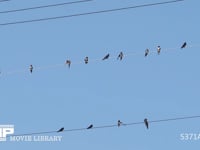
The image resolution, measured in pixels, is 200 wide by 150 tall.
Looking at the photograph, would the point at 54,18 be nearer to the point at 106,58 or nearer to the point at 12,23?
the point at 12,23

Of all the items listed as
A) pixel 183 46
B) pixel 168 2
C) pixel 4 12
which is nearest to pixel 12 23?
pixel 4 12

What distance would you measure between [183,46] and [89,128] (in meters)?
6.17

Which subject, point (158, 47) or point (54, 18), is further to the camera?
point (158, 47)

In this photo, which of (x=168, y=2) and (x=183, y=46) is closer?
(x=168, y=2)

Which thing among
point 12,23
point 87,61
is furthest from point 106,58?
point 12,23

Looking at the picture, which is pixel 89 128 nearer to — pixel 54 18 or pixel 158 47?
pixel 158 47

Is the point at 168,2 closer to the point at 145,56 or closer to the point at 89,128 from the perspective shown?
the point at 145,56

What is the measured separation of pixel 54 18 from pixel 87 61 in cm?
830

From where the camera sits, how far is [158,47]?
2395 inches

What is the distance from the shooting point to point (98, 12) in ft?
177

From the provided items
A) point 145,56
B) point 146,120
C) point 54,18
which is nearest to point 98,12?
point 54,18

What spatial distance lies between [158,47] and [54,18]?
25.1 feet

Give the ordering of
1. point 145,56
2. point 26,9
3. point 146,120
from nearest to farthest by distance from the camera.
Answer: point 26,9 → point 145,56 → point 146,120

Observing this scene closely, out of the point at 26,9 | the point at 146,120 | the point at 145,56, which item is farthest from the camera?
the point at 146,120
